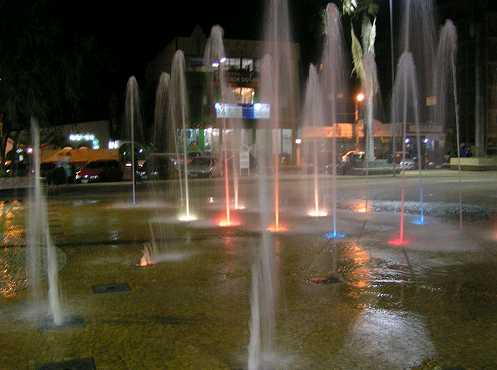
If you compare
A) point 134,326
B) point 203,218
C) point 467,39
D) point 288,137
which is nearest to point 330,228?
point 203,218

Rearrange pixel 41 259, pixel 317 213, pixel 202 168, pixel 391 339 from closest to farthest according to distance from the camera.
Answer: pixel 391 339
pixel 41 259
pixel 317 213
pixel 202 168

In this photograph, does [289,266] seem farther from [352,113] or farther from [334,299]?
[352,113]

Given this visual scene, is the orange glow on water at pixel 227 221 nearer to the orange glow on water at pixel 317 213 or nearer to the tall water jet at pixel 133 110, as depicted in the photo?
the orange glow on water at pixel 317 213

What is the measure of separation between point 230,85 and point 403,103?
1450cm

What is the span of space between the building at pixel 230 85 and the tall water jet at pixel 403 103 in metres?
10.00

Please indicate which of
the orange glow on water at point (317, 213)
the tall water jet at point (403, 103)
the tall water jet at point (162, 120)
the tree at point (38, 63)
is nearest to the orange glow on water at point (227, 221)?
the orange glow on water at point (317, 213)

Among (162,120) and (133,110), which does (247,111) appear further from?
(133,110)

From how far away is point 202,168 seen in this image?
33.5 metres

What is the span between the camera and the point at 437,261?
27.8 ft

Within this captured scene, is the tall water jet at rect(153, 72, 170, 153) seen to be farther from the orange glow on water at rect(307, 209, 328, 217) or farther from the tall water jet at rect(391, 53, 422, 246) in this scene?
the orange glow on water at rect(307, 209, 328, 217)

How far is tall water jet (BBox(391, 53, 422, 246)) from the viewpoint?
17.6 m

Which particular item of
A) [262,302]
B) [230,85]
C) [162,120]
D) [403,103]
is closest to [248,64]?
[230,85]

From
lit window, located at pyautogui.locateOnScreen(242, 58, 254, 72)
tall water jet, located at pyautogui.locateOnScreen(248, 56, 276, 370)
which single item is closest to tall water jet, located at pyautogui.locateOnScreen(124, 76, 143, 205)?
lit window, located at pyautogui.locateOnScreen(242, 58, 254, 72)

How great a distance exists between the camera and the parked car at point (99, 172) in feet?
105
